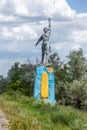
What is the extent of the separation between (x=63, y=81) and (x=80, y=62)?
118 inches

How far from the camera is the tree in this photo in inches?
1908

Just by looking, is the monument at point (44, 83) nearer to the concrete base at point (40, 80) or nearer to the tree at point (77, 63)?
the concrete base at point (40, 80)

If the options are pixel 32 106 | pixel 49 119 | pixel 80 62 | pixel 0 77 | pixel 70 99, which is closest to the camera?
pixel 49 119

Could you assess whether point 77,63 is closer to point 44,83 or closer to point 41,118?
point 44,83

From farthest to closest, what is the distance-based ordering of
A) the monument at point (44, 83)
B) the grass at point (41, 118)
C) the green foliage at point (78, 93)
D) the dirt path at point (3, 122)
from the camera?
the green foliage at point (78, 93) → the monument at point (44, 83) → the grass at point (41, 118) → the dirt path at point (3, 122)

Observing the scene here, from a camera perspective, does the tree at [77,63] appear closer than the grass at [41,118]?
No

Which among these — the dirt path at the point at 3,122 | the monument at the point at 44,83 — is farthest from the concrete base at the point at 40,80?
the dirt path at the point at 3,122

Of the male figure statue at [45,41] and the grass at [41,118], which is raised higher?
the male figure statue at [45,41]

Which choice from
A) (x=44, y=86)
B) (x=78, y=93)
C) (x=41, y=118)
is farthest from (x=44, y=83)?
(x=78, y=93)

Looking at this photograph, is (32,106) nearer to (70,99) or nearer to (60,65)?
(70,99)

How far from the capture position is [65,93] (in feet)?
158

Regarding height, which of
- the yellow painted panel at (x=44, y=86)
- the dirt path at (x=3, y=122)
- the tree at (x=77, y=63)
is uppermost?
the tree at (x=77, y=63)

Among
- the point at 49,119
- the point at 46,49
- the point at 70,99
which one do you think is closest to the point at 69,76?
the point at 70,99

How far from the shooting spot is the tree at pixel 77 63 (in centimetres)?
4847
